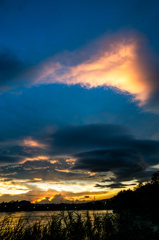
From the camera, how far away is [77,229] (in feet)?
56.1

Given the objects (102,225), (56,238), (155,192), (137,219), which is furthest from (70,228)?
(155,192)

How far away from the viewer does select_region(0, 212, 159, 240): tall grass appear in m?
16.8

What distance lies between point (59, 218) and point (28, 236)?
2969mm

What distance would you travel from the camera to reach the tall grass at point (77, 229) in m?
16.8

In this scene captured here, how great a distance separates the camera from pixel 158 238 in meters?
17.7

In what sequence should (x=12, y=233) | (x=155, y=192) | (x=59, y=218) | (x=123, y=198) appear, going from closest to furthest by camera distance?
(x=12, y=233)
(x=59, y=218)
(x=155, y=192)
(x=123, y=198)

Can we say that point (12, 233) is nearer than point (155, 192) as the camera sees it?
Yes

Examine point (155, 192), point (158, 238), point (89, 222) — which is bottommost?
point (158, 238)

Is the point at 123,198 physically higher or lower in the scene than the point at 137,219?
higher

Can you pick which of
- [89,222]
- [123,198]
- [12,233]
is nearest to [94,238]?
[89,222]

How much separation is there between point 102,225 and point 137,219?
13.1 feet

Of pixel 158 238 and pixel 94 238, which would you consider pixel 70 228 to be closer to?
pixel 94 238

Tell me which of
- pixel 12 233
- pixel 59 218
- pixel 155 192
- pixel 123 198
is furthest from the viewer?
pixel 123 198

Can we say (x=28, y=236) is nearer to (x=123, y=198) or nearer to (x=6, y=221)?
(x=6, y=221)
